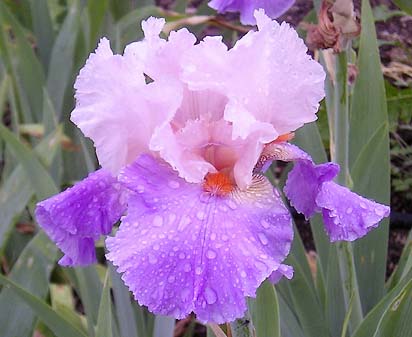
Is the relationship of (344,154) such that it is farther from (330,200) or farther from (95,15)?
(95,15)

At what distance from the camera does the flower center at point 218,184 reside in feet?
2.35

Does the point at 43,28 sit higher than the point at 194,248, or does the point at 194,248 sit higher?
the point at 194,248

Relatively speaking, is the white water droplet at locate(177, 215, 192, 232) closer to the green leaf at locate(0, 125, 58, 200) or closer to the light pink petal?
the light pink petal

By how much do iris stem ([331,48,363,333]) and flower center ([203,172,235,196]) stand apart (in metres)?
0.38

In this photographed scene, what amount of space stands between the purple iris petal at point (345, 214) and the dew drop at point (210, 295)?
15cm

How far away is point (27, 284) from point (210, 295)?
0.72 metres

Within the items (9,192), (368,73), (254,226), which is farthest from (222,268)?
(9,192)

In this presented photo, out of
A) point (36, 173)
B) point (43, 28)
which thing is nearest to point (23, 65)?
point (43, 28)

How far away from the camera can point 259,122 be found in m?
0.72

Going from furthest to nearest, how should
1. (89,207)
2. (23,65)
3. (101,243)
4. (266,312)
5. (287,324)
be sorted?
(23,65)
(101,243)
(287,324)
(266,312)
(89,207)

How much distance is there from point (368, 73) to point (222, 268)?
742mm

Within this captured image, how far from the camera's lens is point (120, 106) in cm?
74

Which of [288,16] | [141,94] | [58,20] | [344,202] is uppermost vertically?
[141,94]

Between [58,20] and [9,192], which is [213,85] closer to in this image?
[9,192]
